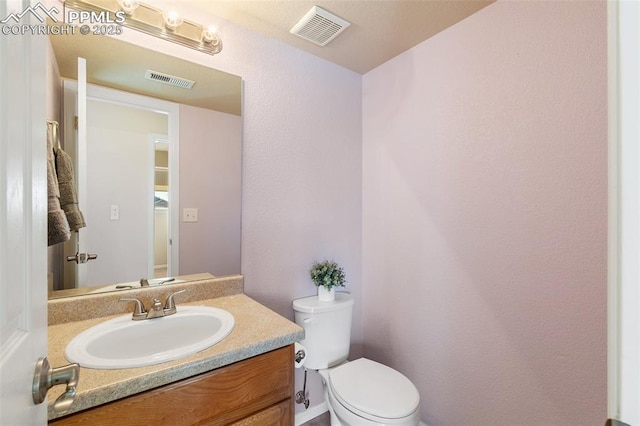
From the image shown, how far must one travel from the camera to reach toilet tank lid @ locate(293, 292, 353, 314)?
4.99ft

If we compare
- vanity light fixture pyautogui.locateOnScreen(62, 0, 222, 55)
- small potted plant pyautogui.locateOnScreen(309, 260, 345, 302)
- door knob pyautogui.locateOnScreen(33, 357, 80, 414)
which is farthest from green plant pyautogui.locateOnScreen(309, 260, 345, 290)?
vanity light fixture pyautogui.locateOnScreen(62, 0, 222, 55)

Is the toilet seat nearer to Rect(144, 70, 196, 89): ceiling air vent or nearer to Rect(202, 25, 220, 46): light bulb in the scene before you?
Rect(144, 70, 196, 89): ceiling air vent

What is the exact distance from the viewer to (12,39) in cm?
40

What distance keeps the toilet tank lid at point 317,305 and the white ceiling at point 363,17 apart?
1.53 m

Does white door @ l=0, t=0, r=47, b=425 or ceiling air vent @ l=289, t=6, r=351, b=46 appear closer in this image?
white door @ l=0, t=0, r=47, b=425

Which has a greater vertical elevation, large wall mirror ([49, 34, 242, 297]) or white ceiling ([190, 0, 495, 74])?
white ceiling ([190, 0, 495, 74])

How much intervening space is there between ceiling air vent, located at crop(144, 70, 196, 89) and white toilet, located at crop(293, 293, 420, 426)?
1305 mm

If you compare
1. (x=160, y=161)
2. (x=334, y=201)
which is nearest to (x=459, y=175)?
(x=334, y=201)

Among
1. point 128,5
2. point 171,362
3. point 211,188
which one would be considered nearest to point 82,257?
point 211,188

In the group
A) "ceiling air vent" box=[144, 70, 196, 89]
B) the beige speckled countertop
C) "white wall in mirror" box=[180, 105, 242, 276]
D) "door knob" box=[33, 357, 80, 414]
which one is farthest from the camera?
"white wall in mirror" box=[180, 105, 242, 276]

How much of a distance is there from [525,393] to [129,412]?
151 centimetres

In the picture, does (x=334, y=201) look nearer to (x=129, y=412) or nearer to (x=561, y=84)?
(x=561, y=84)

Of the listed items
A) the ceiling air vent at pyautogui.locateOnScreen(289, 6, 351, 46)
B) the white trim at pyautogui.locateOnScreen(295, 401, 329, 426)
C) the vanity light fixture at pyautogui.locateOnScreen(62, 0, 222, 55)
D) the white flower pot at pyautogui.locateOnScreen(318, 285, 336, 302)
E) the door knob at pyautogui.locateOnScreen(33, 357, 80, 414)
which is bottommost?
the white trim at pyautogui.locateOnScreen(295, 401, 329, 426)

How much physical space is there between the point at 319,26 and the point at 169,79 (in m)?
0.81
